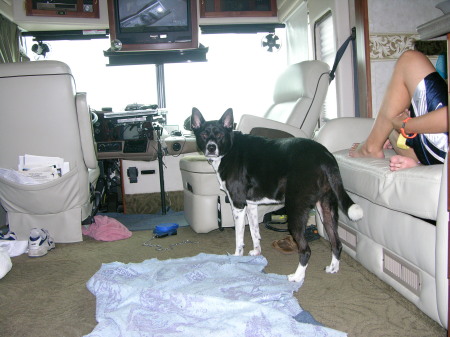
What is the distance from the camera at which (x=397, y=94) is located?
192cm

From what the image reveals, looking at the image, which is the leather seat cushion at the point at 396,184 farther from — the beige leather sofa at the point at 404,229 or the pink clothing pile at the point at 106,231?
the pink clothing pile at the point at 106,231

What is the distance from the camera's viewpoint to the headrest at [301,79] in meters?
3.13

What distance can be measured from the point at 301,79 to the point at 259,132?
2.18 feet

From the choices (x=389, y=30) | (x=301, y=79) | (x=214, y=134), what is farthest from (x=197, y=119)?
(x=389, y=30)

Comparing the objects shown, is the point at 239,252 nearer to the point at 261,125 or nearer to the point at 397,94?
the point at 261,125

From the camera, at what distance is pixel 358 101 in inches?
145

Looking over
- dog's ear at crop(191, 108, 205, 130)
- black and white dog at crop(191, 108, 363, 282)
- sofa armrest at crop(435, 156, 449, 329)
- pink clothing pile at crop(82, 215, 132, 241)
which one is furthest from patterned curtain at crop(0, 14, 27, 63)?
sofa armrest at crop(435, 156, 449, 329)

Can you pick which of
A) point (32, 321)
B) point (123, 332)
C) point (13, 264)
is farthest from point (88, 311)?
point (13, 264)

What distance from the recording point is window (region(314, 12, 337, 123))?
4.10 m

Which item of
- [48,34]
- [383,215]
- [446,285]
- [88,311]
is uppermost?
[48,34]

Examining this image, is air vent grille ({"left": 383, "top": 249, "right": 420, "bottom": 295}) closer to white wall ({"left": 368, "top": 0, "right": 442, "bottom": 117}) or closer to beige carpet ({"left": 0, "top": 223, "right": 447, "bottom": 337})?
beige carpet ({"left": 0, "top": 223, "right": 447, "bottom": 337})

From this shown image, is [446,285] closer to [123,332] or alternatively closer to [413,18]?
[123,332]

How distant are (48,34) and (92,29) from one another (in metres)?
0.58

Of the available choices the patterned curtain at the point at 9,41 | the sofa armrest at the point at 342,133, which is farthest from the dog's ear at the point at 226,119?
the patterned curtain at the point at 9,41
